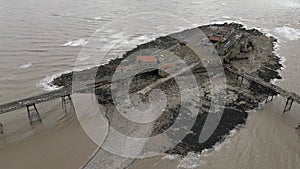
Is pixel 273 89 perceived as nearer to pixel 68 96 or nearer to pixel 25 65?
pixel 68 96

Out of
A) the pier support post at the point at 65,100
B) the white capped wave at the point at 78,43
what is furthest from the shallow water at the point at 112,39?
the pier support post at the point at 65,100

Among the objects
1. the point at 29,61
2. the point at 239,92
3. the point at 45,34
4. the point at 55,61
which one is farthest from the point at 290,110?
the point at 45,34

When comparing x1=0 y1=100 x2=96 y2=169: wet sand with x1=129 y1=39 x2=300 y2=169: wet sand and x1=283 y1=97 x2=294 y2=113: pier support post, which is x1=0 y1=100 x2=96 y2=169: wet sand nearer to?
x1=129 y1=39 x2=300 y2=169: wet sand

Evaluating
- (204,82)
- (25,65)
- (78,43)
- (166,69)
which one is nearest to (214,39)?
(204,82)

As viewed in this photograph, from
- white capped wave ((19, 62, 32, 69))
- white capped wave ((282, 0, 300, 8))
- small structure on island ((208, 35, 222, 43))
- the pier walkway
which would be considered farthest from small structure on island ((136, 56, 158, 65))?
white capped wave ((282, 0, 300, 8))

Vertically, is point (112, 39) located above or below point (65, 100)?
above

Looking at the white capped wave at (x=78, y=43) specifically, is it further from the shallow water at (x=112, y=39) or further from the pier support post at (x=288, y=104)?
the pier support post at (x=288, y=104)
